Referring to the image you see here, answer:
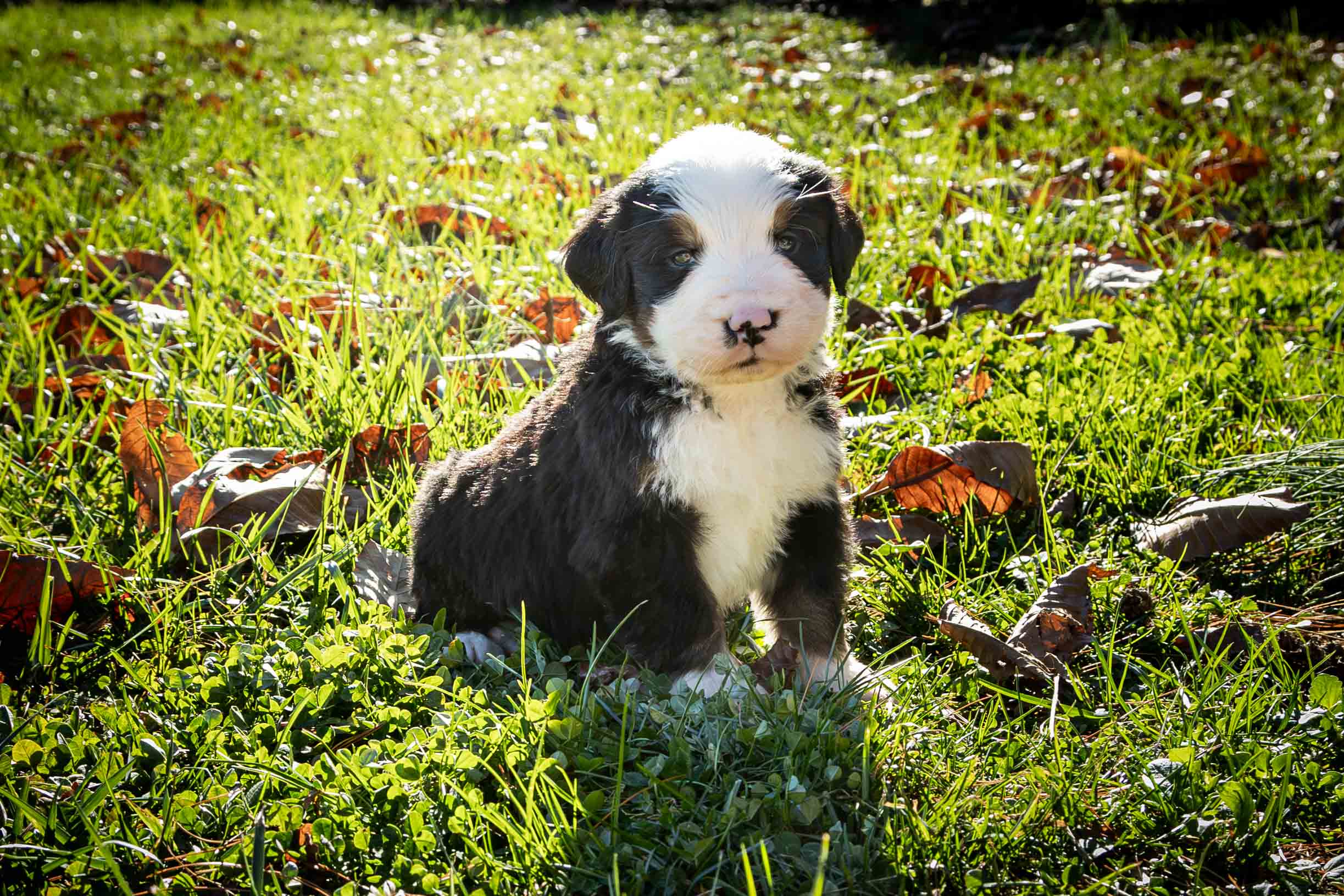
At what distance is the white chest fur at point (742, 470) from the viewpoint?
2.55 metres

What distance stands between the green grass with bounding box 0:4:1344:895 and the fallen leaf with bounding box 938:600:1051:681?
0.06 metres

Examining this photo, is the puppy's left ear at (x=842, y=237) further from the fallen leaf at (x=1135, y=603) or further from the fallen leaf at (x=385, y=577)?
the fallen leaf at (x=385, y=577)

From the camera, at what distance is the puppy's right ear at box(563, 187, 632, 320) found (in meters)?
2.66

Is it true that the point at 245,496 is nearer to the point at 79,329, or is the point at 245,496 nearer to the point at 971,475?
the point at 79,329

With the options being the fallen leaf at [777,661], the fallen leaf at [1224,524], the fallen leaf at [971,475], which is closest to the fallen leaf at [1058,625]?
the fallen leaf at [1224,524]

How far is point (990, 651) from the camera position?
2600 millimetres

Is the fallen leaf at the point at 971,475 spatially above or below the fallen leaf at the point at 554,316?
below

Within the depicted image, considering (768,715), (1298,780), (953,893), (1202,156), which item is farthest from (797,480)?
(1202,156)

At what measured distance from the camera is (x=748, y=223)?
8.30 feet

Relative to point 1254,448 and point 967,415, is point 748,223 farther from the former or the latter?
point 1254,448

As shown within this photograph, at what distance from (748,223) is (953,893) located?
1503 millimetres

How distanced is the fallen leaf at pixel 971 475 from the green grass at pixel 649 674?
106 mm

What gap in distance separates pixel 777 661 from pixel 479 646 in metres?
0.82

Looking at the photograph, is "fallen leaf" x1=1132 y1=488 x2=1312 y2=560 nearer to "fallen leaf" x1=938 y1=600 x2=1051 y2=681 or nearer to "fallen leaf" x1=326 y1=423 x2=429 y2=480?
"fallen leaf" x1=938 y1=600 x2=1051 y2=681
